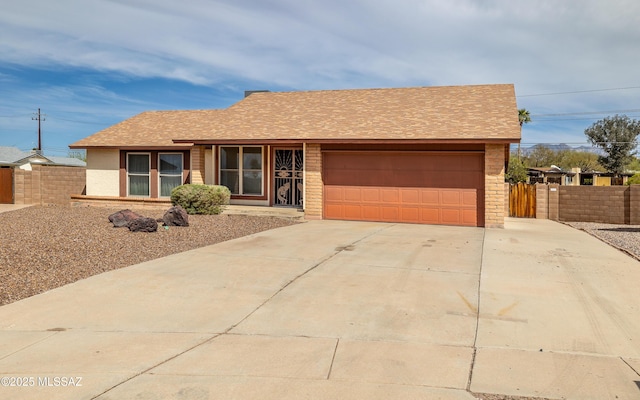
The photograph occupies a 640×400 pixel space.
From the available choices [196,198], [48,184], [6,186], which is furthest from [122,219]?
[6,186]

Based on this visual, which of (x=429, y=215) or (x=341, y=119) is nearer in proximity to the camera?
(x=429, y=215)

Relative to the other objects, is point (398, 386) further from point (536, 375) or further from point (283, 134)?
point (283, 134)

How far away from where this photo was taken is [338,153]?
16703 millimetres

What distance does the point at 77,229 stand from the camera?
11555 mm

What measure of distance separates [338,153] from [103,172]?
11224 mm

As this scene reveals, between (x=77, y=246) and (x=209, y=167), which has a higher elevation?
(x=209, y=167)

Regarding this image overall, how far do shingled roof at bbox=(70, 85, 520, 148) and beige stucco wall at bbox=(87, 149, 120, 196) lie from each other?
54 centimetres

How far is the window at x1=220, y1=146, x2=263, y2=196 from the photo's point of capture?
18781 millimetres

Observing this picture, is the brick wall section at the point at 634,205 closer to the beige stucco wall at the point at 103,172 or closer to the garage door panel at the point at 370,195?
the garage door panel at the point at 370,195

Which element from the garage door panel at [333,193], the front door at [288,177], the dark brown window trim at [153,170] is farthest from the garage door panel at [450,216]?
the dark brown window trim at [153,170]

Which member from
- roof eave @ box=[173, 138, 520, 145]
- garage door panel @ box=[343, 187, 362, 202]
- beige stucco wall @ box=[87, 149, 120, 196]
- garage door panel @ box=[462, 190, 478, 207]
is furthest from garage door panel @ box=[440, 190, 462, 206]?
beige stucco wall @ box=[87, 149, 120, 196]

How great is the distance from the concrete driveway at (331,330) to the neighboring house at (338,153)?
636cm

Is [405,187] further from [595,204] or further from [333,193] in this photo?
[595,204]

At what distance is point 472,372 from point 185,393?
246cm
